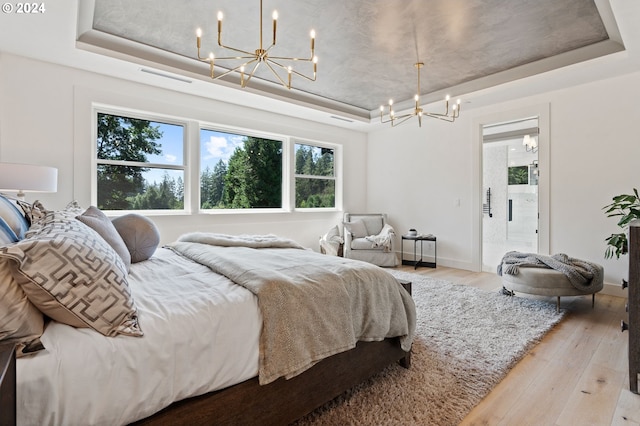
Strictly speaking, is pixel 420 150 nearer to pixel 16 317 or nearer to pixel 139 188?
pixel 139 188

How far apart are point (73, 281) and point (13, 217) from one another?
2.18ft

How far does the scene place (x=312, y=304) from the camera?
153cm

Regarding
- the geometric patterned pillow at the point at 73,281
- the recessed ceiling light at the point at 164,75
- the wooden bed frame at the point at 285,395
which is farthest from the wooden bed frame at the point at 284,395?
the recessed ceiling light at the point at 164,75

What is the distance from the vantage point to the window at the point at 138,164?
3900mm

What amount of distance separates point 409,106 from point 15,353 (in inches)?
204

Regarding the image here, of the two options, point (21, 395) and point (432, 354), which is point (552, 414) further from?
point (21, 395)

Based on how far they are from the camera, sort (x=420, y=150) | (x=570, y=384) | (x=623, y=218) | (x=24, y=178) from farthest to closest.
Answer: (x=420, y=150)
(x=623, y=218)
(x=24, y=178)
(x=570, y=384)

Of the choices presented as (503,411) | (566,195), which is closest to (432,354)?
(503,411)

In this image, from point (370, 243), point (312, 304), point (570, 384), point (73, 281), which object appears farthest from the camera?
point (370, 243)

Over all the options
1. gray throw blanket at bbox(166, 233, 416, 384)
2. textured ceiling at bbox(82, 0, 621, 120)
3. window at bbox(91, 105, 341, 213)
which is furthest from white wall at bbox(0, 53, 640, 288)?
gray throw blanket at bbox(166, 233, 416, 384)

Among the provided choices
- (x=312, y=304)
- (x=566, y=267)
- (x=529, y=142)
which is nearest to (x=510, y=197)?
(x=529, y=142)

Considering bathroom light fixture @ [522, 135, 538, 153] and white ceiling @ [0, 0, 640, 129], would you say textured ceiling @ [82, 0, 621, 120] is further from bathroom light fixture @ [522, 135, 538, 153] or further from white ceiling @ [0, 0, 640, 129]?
bathroom light fixture @ [522, 135, 538, 153]

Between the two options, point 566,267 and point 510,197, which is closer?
point 566,267

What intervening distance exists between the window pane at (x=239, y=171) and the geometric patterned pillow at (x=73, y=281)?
3611mm
